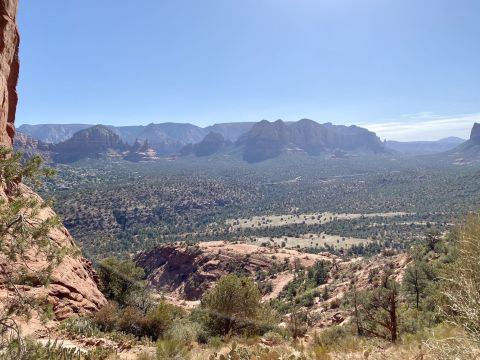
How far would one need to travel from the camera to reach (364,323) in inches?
880

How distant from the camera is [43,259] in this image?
15.3 meters

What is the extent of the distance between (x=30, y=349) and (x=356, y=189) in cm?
19418

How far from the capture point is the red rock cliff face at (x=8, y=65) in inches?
729

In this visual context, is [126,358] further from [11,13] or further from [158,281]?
[158,281]

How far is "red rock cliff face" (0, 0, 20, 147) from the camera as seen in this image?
60.7 feet

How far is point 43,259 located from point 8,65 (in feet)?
40.6

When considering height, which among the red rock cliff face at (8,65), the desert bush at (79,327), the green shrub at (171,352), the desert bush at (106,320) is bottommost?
the desert bush at (106,320)

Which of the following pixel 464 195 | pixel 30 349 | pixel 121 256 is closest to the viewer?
pixel 30 349

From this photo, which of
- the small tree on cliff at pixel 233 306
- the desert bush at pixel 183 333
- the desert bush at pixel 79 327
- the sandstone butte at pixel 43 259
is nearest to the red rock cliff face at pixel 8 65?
the sandstone butte at pixel 43 259

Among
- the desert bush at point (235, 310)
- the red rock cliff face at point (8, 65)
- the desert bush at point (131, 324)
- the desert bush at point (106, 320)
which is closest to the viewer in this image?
the desert bush at point (106, 320)

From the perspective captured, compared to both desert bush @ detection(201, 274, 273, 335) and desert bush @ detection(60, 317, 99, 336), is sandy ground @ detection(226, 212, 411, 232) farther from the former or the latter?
desert bush @ detection(60, 317, 99, 336)

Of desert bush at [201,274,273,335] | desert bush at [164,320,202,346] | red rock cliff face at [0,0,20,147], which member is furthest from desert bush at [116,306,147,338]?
red rock cliff face at [0,0,20,147]

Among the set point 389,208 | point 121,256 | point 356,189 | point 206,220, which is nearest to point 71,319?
point 121,256

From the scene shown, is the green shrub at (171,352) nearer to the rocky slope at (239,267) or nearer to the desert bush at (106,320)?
the desert bush at (106,320)
